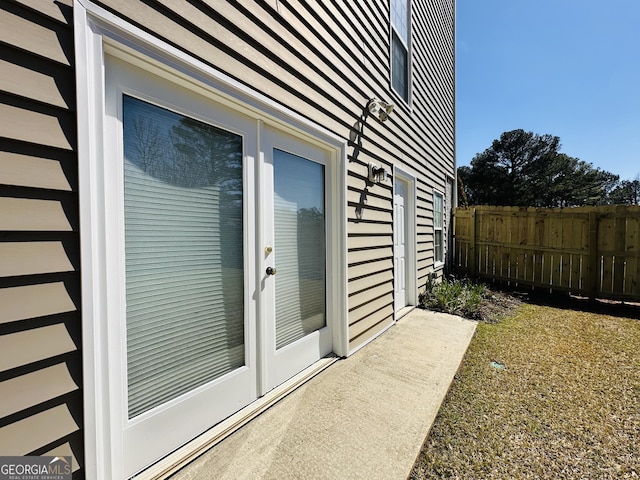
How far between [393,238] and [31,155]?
361 cm

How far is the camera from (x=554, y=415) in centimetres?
200

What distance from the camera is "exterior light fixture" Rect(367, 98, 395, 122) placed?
3.19 m

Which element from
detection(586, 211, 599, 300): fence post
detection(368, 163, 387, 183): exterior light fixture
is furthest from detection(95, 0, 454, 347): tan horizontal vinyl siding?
detection(586, 211, 599, 300): fence post

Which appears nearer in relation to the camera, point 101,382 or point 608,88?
point 101,382

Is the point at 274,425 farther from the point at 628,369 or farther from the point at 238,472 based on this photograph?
the point at 628,369

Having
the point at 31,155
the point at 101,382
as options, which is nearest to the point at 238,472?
the point at 101,382

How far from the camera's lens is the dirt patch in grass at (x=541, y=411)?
→ 1.57m

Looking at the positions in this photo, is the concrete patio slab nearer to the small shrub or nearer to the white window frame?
the small shrub

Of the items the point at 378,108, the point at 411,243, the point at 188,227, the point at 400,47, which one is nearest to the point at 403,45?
the point at 400,47

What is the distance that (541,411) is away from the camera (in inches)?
80.4

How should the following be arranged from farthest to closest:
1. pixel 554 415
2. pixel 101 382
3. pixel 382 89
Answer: pixel 382 89 → pixel 554 415 → pixel 101 382

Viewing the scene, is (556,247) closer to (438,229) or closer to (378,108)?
(438,229)

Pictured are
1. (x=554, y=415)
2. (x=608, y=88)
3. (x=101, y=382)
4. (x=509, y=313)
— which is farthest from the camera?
(x=608, y=88)

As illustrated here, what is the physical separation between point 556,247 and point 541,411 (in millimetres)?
4827
